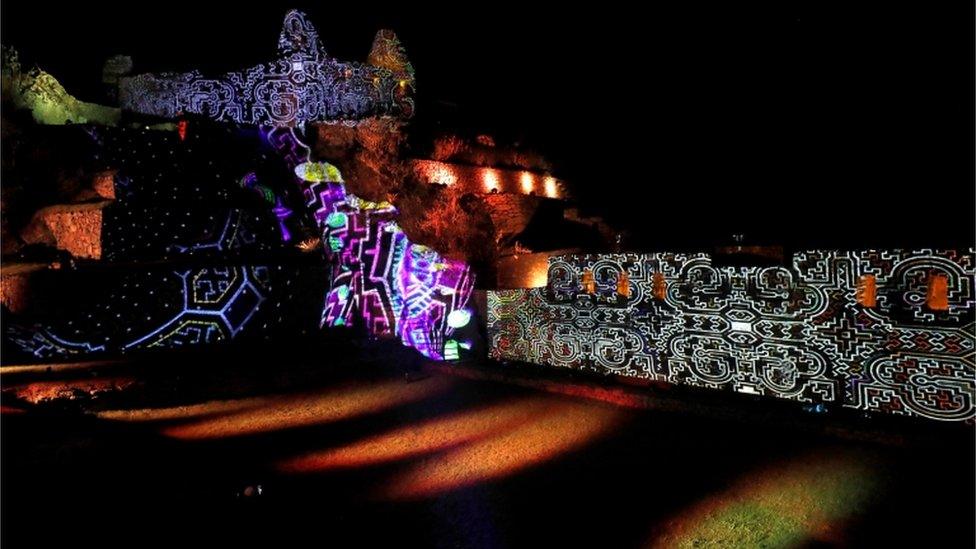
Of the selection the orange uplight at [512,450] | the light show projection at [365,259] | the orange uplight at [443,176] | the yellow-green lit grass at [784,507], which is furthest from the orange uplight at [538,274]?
the yellow-green lit grass at [784,507]

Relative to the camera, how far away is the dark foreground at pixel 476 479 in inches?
143

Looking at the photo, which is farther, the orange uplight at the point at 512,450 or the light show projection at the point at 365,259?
the light show projection at the point at 365,259

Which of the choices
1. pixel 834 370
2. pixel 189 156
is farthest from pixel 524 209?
pixel 834 370

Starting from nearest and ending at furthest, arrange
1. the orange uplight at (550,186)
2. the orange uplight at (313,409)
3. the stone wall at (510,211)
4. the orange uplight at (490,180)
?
the orange uplight at (313,409)
the stone wall at (510,211)
the orange uplight at (490,180)
the orange uplight at (550,186)

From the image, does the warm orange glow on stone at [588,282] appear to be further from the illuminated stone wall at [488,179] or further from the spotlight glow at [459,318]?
the illuminated stone wall at [488,179]

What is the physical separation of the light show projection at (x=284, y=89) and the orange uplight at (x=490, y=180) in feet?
17.2

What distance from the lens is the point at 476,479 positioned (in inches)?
184

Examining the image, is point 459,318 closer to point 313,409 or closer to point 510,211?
point 313,409

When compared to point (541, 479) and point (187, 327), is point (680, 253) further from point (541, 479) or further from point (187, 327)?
point (187, 327)

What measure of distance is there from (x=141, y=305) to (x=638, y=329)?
917cm

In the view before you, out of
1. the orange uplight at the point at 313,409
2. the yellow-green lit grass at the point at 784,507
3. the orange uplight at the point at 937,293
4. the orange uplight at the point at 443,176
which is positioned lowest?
the orange uplight at the point at 313,409

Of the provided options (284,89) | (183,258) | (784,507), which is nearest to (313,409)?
(183,258)

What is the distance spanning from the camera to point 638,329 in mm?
6902

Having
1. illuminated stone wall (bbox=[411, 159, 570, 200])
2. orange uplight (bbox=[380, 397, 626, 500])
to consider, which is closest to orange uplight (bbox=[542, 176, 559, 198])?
illuminated stone wall (bbox=[411, 159, 570, 200])
